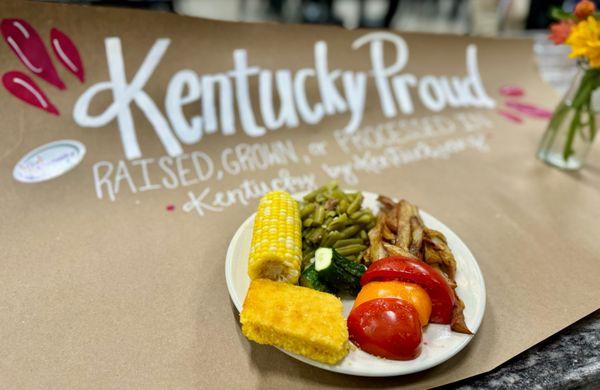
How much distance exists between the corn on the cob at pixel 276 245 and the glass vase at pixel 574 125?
1.24m

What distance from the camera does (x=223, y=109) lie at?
5.85 ft

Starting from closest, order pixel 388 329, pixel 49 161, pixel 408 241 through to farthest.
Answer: pixel 388 329 → pixel 408 241 → pixel 49 161

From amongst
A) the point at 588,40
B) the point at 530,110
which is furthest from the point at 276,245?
the point at 530,110

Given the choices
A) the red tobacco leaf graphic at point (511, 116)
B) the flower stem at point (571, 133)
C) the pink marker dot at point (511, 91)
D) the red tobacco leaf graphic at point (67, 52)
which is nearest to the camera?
the red tobacco leaf graphic at point (67, 52)

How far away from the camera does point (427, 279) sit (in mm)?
972

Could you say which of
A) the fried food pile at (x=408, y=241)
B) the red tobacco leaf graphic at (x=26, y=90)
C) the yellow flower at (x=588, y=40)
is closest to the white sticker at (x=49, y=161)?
the red tobacco leaf graphic at (x=26, y=90)

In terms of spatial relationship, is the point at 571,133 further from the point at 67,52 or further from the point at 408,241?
the point at 67,52

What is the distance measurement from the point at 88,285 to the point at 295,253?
0.55 meters

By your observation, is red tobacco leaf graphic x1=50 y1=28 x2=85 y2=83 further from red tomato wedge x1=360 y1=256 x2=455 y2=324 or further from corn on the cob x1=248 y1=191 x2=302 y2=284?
red tomato wedge x1=360 y1=256 x2=455 y2=324

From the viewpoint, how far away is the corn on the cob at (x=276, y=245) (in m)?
0.99

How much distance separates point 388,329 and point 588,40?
50.3 inches

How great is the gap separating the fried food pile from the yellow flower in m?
0.86

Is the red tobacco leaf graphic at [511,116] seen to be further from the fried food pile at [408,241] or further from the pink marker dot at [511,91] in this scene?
the fried food pile at [408,241]

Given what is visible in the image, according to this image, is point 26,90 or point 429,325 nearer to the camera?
point 429,325
